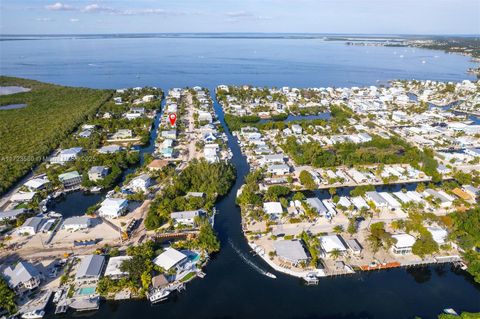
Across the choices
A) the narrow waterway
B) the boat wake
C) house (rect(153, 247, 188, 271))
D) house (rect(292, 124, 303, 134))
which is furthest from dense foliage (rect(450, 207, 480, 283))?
house (rect(292, 124, 303, 134))

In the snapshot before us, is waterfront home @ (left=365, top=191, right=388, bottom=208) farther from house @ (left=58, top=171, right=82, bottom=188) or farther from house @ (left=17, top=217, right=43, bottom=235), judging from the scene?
house @ (left=58, top=171, right=82, bottom=188)

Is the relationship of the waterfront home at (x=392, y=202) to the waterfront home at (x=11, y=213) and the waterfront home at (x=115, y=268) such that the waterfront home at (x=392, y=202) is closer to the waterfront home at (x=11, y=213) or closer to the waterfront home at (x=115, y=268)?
the waterfront home at (x=115, y=268)

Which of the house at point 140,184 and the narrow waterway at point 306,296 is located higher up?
the house at point 140,184

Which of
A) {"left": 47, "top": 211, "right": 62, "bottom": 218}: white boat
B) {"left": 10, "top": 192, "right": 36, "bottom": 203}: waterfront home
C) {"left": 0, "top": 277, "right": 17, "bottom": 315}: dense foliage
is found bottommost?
{"left": 0, "top": 277, "right": 17, "bottom": 315}: dense foliage

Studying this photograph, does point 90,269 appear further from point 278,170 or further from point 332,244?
point 278,170


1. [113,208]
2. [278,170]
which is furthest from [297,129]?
[113,208]

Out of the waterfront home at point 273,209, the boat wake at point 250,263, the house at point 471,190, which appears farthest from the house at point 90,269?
the house at point 471,190
